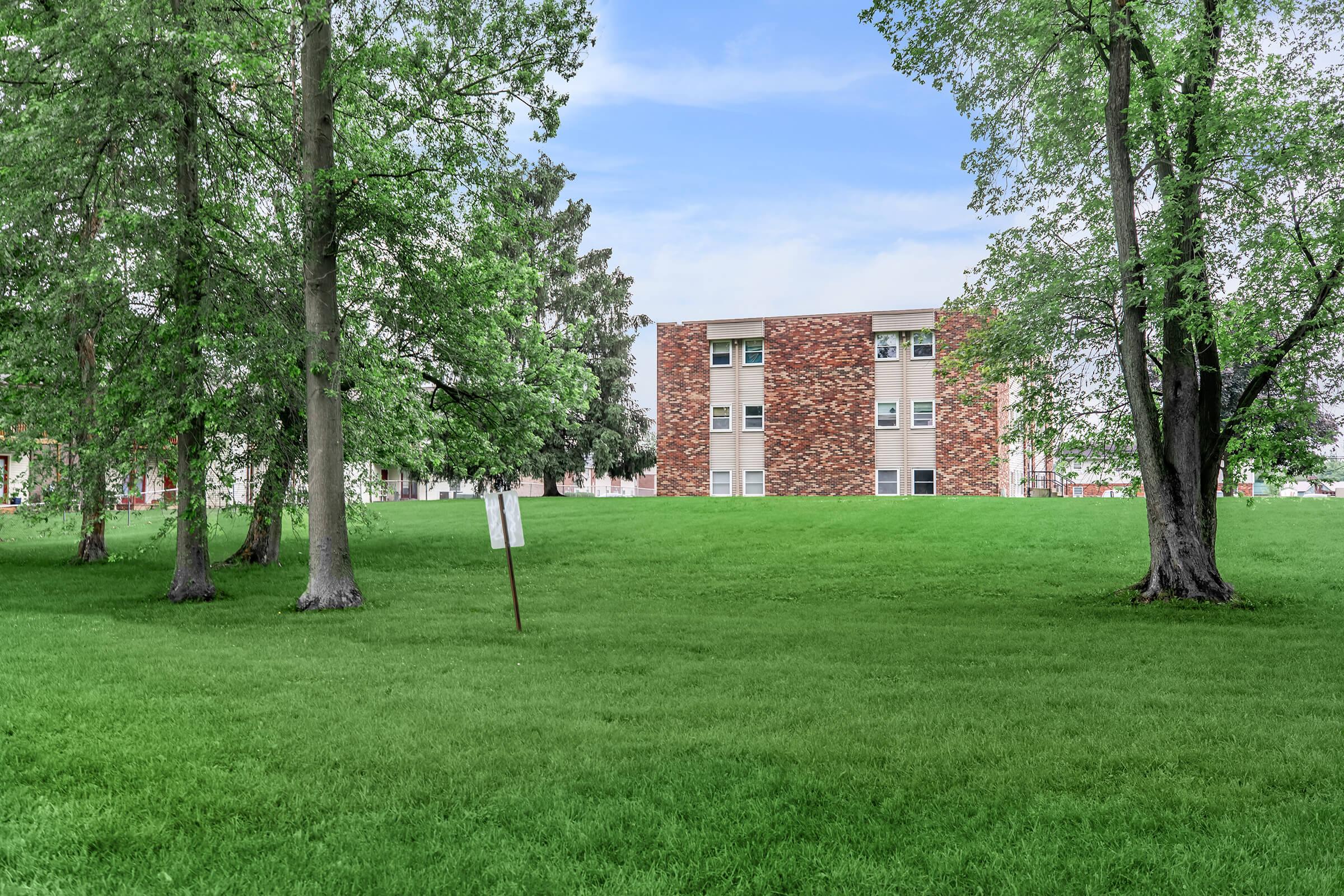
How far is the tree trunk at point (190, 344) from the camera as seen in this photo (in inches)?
591

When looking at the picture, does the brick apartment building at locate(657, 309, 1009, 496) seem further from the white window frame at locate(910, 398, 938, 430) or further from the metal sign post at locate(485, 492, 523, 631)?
A: the metal sign post at locate(485, 492, 523, 631)

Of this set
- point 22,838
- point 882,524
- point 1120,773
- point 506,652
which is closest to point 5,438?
point 506,652

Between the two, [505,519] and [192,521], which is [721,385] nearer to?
[192,521]


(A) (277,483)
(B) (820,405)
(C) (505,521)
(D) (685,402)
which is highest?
(D) (685,402)

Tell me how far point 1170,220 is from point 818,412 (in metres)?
25.4

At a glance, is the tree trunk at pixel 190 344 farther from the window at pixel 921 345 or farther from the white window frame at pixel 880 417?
the window at pixel 921 345

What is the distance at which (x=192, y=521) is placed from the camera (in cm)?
1619

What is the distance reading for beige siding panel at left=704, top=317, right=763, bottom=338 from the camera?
135 feet

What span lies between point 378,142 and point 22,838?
532 inches

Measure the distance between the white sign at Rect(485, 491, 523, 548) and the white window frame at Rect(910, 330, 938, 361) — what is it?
96.3ft

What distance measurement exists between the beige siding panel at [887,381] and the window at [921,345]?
78cm

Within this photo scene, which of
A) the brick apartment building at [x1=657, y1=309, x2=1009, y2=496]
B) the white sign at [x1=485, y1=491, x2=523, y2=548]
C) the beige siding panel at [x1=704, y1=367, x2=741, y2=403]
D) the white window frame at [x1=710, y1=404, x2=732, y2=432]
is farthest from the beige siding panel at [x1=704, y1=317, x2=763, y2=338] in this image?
the white sign at [x1=485, y1=491, x2=523, y2=548]

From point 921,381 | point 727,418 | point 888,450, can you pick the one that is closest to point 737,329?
point 727,418

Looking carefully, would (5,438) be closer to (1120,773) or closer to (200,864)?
(200,864)
